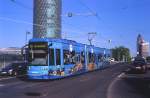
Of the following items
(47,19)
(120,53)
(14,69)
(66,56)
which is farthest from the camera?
(120,53)

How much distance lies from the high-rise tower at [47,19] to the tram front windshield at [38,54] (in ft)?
237

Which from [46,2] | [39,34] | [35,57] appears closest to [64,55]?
[35,57]

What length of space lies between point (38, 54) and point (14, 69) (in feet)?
51.7

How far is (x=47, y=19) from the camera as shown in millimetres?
123125

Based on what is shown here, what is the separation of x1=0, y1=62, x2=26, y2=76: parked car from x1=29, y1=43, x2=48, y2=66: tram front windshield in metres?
14.6

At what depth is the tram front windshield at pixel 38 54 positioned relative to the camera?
107ft

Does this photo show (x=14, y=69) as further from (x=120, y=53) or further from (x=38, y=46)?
(x=120, y=53)

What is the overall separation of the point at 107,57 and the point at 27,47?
113ft

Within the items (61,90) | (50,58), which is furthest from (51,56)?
(61,90)

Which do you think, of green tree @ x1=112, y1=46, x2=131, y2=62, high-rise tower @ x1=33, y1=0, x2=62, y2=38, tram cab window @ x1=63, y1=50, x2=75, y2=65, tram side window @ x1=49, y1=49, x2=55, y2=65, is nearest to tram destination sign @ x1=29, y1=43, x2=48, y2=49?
tram side window @ x1=49, y1=49, x2=55, y2=65

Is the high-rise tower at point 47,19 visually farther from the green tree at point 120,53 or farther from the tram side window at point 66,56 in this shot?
the tram side window at point 66,56

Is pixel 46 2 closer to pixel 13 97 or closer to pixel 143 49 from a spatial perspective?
pixel 143 49

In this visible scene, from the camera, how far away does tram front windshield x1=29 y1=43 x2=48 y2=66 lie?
32.5 m

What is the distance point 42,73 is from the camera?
32406mm
